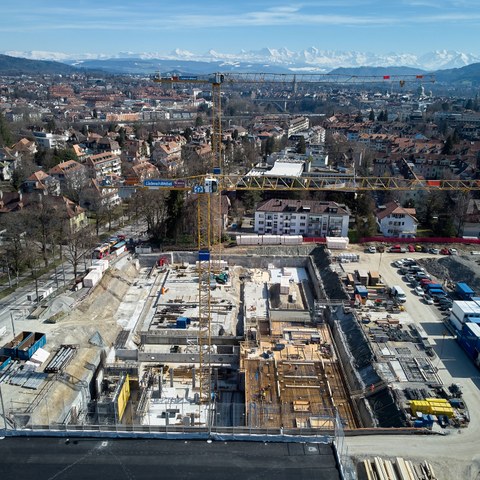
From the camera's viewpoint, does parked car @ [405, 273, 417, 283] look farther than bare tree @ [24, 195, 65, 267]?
No

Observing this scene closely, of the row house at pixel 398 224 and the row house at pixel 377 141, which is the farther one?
the row house at pixel 377 141

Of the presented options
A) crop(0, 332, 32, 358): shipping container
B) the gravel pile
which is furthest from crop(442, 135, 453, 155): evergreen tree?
crop(0, 332, 32, 358): shipping container

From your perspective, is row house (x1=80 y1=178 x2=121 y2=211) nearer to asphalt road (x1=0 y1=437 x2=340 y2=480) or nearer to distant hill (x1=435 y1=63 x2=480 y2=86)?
asphalt road (x1=0 y1=437 x2=340 y2=480)

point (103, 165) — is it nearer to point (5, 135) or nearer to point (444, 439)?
point (5, 135)

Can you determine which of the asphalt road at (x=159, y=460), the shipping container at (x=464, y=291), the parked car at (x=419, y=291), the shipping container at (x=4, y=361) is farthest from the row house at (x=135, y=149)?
the asphalt road at (x=159, y=460)

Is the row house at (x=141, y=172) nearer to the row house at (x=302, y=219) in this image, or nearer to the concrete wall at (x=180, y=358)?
the row house at (x=302, y=219)

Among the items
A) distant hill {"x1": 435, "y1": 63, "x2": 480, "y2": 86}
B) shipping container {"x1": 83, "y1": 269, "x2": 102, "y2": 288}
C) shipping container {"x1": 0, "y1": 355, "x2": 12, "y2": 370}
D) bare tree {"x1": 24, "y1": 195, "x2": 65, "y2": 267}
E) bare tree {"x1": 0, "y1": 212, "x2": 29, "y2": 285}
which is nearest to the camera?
shipping container {"x1": 0, "y1": 355, "x2": 12, "y2": 370}

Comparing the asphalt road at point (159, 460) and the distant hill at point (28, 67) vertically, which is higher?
the distant hill at point (28, 67)
